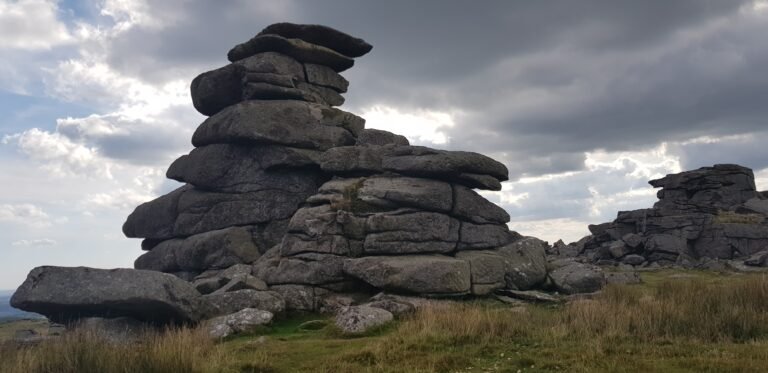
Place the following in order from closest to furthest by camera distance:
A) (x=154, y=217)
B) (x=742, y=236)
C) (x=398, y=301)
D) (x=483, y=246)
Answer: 1. (x=398, y=301)
2. (x=483, y=246)
3. (x=154, y=217)
4. (x=742, y=236)

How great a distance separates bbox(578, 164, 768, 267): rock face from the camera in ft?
162

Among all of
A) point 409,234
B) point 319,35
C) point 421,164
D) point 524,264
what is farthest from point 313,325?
point 319,35

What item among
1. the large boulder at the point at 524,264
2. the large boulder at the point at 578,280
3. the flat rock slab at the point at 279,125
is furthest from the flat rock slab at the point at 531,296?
the flat rock slab at the point at 279,125

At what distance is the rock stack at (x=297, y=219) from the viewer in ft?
72.3

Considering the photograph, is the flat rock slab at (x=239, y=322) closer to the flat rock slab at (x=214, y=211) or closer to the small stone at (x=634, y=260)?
the flat rock slab at (x=214, y=211)

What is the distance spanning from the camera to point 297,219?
28484mm

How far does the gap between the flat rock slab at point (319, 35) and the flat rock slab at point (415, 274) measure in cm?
1931

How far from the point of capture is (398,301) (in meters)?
22.6

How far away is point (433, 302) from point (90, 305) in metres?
12.7

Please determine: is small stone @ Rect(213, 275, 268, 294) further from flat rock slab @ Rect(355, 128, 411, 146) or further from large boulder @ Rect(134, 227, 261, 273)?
flat rock slab @ Rect(355, 128, 411, 146)

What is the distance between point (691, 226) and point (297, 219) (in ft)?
129

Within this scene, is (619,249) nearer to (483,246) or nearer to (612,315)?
(483,246)

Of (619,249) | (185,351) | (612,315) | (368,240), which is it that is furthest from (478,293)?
(619,249)

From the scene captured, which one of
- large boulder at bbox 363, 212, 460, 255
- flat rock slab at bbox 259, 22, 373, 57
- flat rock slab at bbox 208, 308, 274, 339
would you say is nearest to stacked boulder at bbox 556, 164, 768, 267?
large boulder at bbox 363, 212, 460, 255
